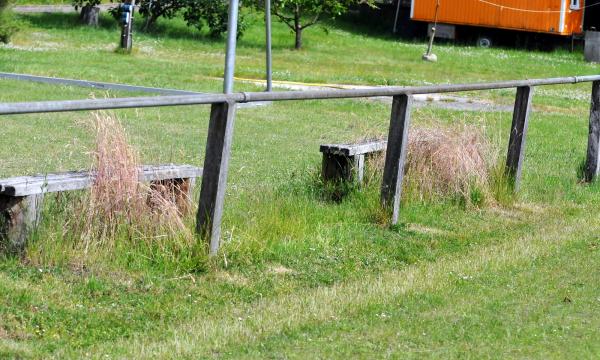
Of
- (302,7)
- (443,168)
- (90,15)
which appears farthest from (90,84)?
(90,15)

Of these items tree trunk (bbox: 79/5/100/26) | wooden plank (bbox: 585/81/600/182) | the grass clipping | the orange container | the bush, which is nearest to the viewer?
the grass clipping

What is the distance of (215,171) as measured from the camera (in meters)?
6.96

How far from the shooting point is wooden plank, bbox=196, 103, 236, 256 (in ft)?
22.5

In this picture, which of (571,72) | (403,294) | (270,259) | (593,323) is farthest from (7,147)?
(571,72)

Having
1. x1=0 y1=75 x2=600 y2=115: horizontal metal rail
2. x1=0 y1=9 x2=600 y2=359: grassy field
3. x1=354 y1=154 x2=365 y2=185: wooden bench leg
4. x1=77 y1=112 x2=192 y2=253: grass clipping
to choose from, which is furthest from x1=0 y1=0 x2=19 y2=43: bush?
x1=77 y1=112 x2=192 y2=253: grass clipping

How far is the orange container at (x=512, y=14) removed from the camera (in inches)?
1597

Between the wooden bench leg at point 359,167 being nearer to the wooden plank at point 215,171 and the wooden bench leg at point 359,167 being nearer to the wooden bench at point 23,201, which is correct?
the wooden plank at point 215,171

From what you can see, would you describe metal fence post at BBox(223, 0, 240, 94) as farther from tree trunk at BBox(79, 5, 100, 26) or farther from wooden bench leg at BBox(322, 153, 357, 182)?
tree trunk at BBox(79, 5, 100, 26)

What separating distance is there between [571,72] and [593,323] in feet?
91.5

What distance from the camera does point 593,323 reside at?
6.50 meters

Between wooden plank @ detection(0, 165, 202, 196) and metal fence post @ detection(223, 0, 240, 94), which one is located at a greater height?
metal fence post @ detection(223, 0, 240, 94)

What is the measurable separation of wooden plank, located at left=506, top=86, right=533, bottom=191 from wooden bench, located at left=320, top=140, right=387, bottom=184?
63.1 inches

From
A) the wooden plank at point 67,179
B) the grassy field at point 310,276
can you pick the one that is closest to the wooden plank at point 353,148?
the grassy field at point 310,276

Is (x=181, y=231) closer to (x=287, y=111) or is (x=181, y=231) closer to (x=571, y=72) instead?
(x=287, y=111)
